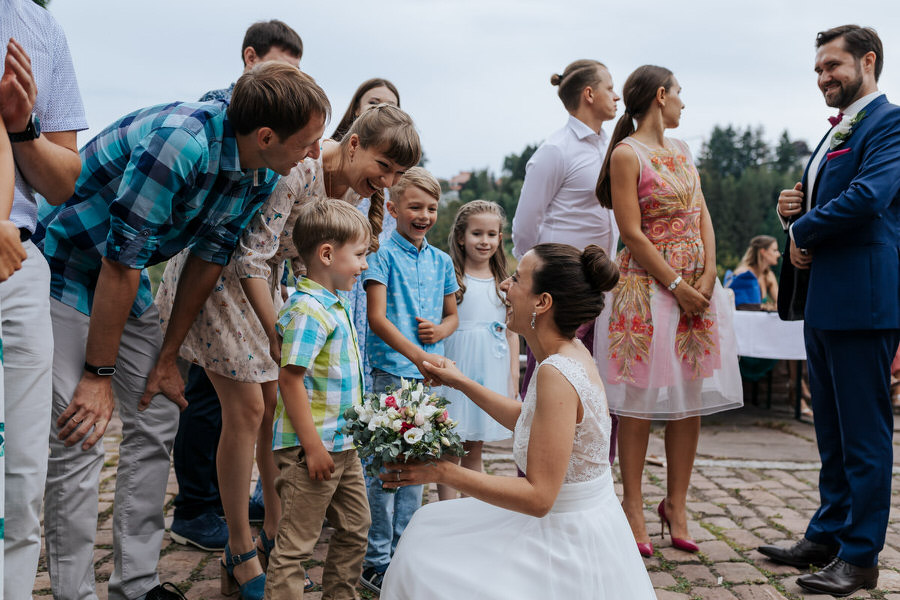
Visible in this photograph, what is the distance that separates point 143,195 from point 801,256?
9.97 feet

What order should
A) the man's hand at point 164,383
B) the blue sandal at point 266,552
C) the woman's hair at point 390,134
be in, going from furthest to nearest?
1. the blue sandal at point 266,552
2. the woman's hair at point 390,134
3. the man's hand at point 164,383

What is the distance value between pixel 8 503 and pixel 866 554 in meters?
3.33

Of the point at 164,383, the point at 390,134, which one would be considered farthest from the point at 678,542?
the point at 164,383

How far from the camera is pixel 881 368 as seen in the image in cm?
343

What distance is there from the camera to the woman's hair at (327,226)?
2836 millimetres

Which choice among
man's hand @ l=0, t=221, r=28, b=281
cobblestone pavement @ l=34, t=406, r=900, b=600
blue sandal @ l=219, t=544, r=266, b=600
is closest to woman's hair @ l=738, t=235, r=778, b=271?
cobblestone pavement @ l=34, t=406, r=900, b=600

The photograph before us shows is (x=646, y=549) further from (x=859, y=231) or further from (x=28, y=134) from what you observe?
(x=28, y=134)

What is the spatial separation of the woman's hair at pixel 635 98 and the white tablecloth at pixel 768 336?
410 centimetres

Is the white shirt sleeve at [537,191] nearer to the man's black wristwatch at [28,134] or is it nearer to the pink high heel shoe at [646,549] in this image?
the pink high heel shoe at [646,549]

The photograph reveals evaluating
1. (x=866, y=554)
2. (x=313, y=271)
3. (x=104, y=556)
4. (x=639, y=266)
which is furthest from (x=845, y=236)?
(x=104, y=556)

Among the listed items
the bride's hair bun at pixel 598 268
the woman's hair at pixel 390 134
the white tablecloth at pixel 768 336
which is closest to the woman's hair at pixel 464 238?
the woman's hair at pixel 390 134

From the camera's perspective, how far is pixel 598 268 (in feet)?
8.29

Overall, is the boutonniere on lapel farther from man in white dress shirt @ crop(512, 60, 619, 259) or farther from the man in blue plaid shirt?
the man in blue plaid shirt

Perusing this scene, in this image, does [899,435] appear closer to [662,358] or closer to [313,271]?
[662,358]
